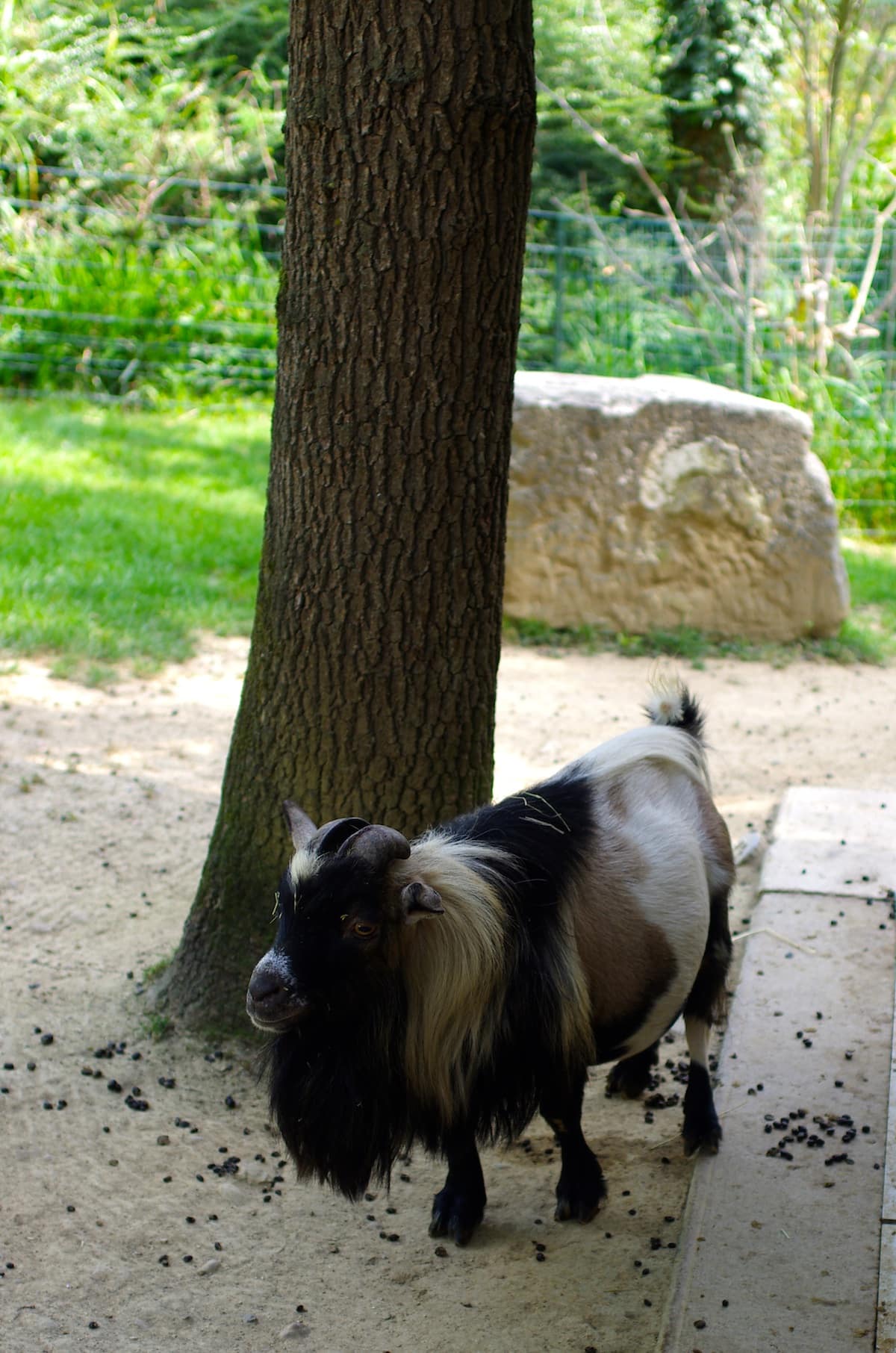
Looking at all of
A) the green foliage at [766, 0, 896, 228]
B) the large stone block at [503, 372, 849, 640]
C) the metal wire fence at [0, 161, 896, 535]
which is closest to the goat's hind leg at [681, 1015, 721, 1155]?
the large stone block at [503, 372, 849, 640]

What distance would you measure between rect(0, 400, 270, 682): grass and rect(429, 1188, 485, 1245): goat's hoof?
4.09 m

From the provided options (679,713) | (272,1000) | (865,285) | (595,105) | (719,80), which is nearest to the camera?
(272,1000)

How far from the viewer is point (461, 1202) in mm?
3139


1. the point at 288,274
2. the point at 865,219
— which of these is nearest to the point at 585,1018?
the point at 288,274

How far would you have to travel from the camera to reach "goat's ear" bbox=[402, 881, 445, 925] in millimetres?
2504

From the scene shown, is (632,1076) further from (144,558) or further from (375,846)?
(144,558)

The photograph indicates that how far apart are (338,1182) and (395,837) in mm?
799

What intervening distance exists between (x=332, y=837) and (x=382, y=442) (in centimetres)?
125

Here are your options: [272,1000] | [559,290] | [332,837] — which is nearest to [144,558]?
[559,290]

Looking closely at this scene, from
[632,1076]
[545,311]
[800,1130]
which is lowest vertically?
[632,1076]

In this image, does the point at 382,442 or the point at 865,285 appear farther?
the point at 865,285

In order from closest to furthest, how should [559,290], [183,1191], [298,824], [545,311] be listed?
[298,824]
[183,1191]
[559,290]
[545,311]

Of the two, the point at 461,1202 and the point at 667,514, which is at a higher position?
the point at 667,514

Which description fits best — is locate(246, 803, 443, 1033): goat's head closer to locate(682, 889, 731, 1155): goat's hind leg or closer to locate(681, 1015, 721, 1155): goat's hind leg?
locate(682, 889, 731, 1155): goat's hind leg
